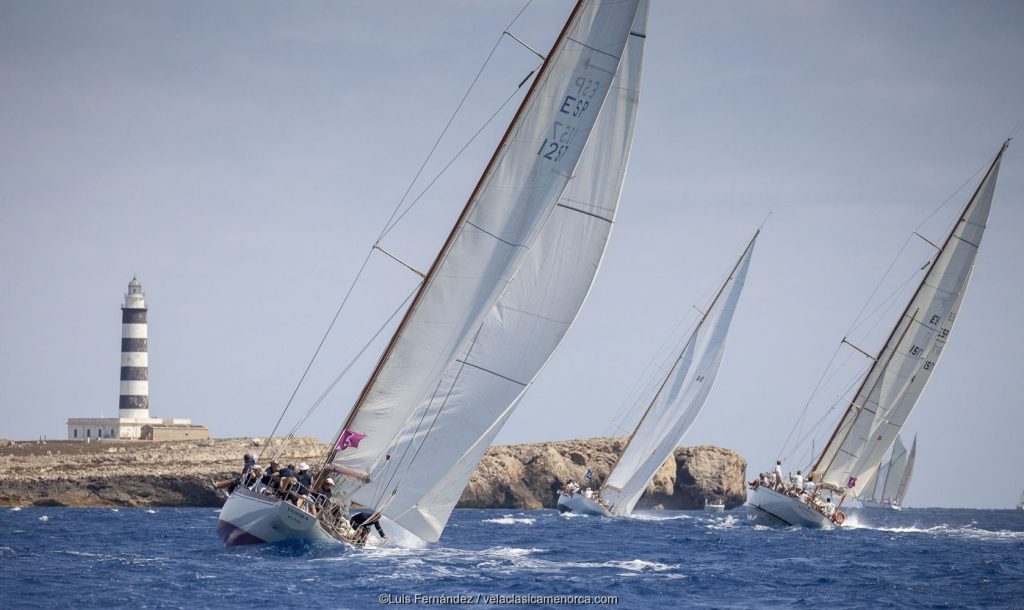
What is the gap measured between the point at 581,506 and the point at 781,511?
11.3 metres

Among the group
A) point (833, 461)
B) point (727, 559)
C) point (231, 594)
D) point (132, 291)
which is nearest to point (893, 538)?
point (833, 461)

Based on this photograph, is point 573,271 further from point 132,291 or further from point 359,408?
point 132,291

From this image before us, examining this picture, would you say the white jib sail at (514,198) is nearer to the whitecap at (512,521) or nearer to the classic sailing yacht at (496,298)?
the classic sailing yacht at (496,298)

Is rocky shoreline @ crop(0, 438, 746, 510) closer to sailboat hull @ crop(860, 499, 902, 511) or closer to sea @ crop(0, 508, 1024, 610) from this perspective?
sea @ crop(0, 508, 1024, 610)

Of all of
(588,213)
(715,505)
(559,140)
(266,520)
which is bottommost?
(715,505)

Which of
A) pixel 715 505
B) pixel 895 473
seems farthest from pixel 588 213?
pixel 895 473

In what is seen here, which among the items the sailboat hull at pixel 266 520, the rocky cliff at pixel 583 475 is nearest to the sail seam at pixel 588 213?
the sailboat hull at pixel 266 520

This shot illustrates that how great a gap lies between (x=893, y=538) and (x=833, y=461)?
581 centimetres

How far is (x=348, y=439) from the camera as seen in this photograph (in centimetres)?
2484

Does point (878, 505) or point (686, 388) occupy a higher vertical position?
point (686, 388)

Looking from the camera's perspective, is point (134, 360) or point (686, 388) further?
point (134, 360)

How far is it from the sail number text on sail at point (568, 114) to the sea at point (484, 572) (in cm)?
805

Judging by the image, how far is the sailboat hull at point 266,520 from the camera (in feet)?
77.7

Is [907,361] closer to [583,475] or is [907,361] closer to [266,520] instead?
[583,475]
